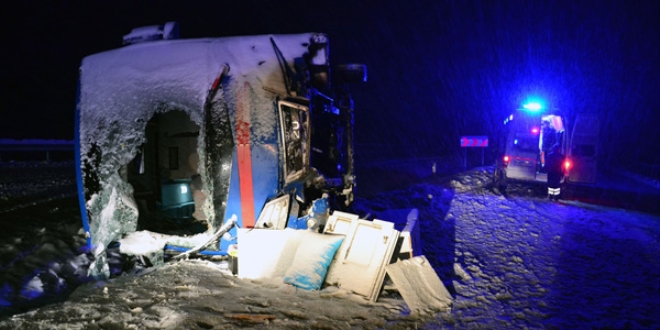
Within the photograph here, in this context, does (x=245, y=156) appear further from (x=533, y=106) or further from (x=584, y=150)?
(x=584, y=150)

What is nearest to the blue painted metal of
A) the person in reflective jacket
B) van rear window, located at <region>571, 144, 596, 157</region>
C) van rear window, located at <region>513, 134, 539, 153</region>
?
the person in reflective jacket

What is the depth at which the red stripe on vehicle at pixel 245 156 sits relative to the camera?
4.45 m

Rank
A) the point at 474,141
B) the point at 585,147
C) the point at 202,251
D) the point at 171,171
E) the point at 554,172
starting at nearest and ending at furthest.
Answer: the point at 202,251
the point at 171,171
the point at 554,172
the point at 585,147
the point at 474,141

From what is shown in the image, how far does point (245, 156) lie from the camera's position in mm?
4504

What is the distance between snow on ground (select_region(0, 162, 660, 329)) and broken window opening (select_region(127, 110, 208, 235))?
5.06 feet

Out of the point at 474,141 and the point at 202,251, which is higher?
the point at 474,141

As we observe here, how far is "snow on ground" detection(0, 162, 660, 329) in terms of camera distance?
138 inches

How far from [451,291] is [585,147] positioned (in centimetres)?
1182

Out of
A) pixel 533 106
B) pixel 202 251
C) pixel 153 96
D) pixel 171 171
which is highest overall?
pixel 533 106

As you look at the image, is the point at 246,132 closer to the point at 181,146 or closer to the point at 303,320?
the point at 303,320

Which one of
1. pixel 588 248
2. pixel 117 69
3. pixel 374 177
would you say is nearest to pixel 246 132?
pixel 117 69

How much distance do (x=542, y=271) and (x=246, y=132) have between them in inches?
184

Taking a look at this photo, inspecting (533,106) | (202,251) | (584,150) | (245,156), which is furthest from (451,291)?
(533,106)

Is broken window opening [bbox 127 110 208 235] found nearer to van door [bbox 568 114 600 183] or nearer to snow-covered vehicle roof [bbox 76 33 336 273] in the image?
snow-covered vehicle roof [bbox 76 33 336 273]
